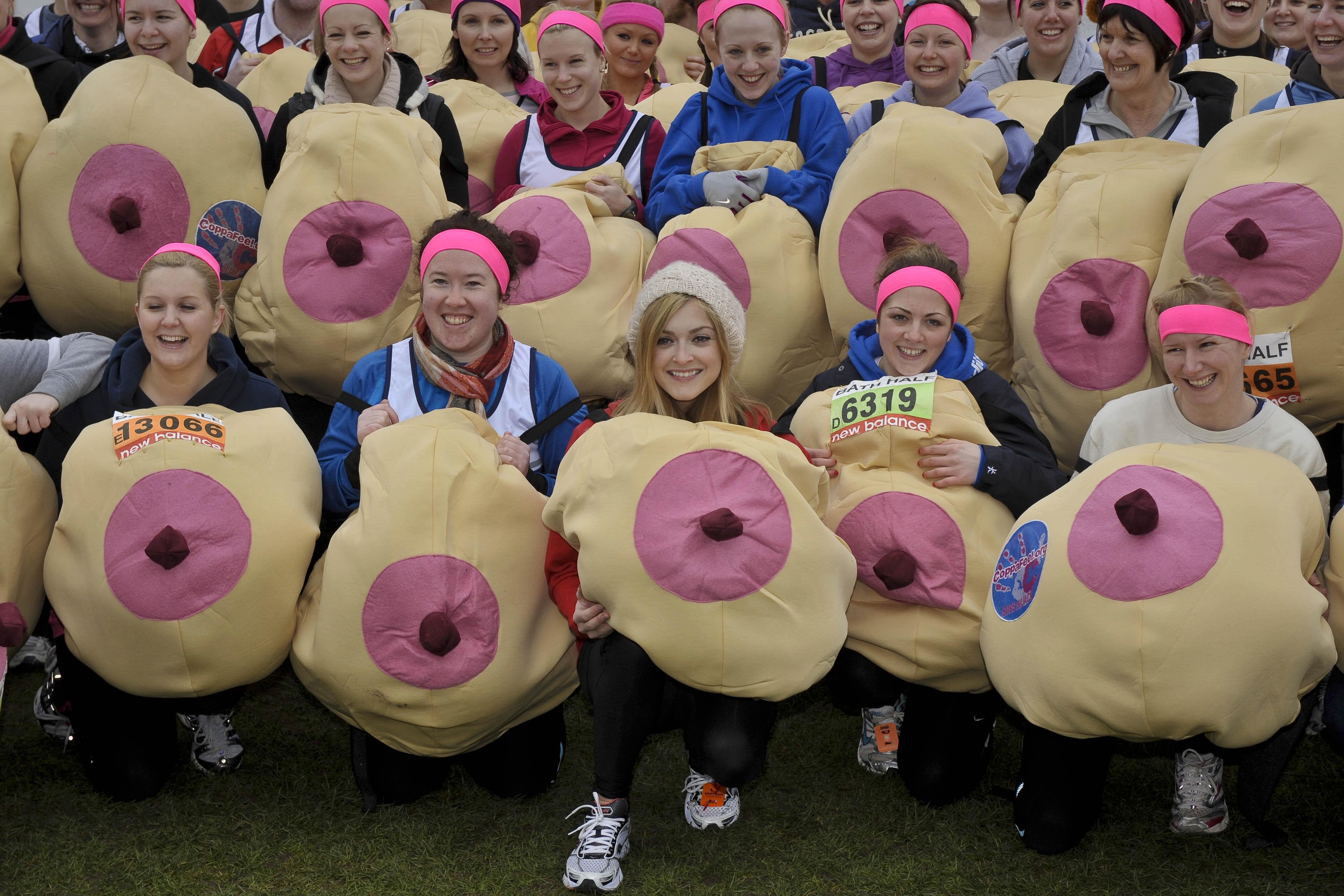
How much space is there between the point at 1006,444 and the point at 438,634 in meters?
1.22

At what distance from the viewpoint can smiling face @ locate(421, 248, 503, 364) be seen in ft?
8.99

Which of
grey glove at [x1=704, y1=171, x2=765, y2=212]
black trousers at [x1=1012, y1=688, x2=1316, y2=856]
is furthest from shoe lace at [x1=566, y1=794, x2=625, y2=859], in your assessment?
grey glove at [x1=704, y1=171, x2=765, y2=212]

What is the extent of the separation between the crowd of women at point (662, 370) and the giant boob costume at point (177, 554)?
7 cm

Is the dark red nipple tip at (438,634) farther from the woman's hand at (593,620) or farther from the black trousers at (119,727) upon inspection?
the black trousers at (119,727)

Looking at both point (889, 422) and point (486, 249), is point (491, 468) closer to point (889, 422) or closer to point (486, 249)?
point (486, 249)

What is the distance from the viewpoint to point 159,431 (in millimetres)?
2465

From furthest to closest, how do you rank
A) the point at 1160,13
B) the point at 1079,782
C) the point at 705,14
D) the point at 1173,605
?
the point at 705,14 → the point at 1160,13 → the point at 1079,782 → the point at 1173,605

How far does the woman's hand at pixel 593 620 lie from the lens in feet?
7.77

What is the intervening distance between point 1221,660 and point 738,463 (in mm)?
871

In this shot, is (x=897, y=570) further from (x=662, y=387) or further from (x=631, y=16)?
(x=631, y=16)

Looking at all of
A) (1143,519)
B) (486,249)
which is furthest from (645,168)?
(1143,519)

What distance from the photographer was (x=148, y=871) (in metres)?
2.43

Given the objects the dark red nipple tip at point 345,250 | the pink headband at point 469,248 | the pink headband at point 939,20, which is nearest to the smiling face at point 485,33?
the dark red nipple tip at point 345,250

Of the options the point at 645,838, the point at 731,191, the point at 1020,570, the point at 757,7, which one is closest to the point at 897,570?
the point at 1020,570
